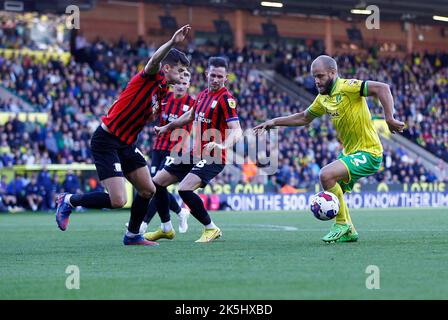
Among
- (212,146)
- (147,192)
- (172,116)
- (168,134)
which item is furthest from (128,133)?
(168,134)

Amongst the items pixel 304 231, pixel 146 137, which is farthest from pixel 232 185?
pixel 304 231

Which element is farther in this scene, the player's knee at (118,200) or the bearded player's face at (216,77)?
the bearded player's face at (216,77)

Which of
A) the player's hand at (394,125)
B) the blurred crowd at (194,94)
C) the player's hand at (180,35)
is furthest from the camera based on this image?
the blurred crowd at (194,94)

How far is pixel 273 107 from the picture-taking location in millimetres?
38281

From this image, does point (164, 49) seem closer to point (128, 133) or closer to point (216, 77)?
point (128, 133)

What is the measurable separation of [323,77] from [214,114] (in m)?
1.76

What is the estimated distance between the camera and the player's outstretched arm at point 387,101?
404 inches

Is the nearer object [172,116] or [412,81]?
[172,116]

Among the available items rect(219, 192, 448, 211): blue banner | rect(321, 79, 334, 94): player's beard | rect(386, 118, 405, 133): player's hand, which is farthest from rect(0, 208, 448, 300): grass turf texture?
rect(219, 192, 448, 211): blue banner

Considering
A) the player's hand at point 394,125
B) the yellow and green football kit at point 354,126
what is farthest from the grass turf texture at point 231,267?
the player's hand at point 394,125

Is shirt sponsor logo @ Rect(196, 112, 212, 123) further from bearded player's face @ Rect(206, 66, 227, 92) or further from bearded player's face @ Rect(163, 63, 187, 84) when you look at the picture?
bearded player's face @ Rect(163, 63, 187, 84)

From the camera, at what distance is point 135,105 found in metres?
10.9

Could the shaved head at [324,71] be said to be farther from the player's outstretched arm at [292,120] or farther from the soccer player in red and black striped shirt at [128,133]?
the soccer player in red and black striped shirt at [128,133]

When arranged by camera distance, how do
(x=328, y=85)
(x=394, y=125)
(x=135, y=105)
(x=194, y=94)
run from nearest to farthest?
(x=394, y=125) < (x=135, y=105) < (x=328, y=85) < (x=194, y=94)
